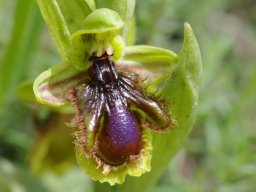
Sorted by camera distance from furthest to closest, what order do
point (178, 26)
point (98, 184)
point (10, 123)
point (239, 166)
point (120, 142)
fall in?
point (178, 26)
point (10, 123)
point (239, 166)
point (98, 184)
point (120, 142)

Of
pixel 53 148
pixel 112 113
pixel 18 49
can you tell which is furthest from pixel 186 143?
pixel 112 113

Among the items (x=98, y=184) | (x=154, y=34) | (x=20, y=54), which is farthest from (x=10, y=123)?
(x=98, y=184)

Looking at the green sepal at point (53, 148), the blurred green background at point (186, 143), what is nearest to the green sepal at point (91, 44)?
the blurred green background at point (186, 143)

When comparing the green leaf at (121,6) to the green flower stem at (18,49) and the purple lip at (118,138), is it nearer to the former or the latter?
the purple lip at (118,138)

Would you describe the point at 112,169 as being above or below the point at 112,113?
below

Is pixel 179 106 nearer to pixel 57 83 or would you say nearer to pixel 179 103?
pixel 179 103

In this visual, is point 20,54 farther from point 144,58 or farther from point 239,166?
point 239,166

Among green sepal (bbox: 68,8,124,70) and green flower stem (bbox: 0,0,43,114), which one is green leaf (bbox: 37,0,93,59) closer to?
green sepal (bbox: 68,8,124,70)
